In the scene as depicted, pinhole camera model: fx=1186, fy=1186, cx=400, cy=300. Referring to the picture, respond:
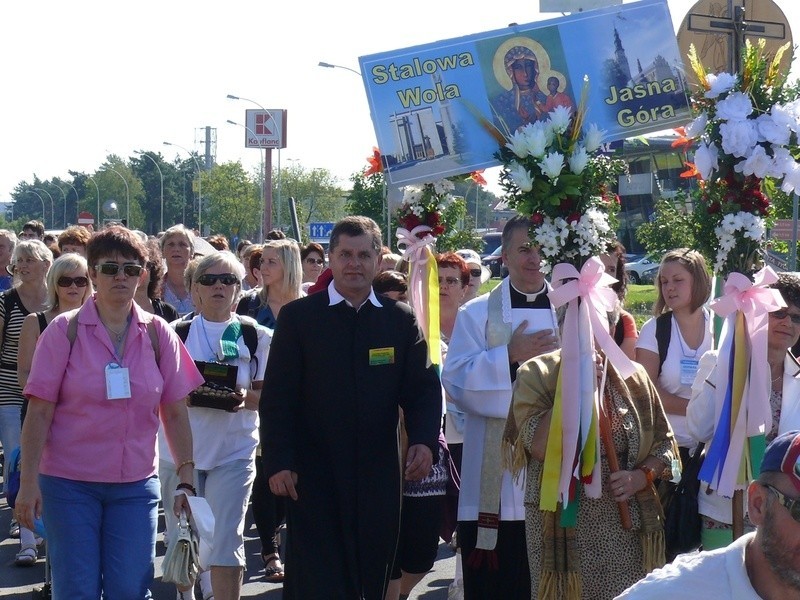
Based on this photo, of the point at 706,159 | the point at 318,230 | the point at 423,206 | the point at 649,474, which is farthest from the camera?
the point at 318,230

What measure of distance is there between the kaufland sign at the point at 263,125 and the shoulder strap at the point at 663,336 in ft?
126

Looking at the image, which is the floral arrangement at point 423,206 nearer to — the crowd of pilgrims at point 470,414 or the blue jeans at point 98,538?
the crowd of pilgrims at point 470,414

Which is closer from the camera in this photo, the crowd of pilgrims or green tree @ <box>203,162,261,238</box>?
the crowd of pilgrims

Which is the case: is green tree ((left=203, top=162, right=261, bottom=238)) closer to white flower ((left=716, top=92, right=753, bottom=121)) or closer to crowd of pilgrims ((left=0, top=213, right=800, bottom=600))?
crowd of pilgrims ((left=0, top=213, right=800, bottom=600))

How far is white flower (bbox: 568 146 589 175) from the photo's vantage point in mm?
5406

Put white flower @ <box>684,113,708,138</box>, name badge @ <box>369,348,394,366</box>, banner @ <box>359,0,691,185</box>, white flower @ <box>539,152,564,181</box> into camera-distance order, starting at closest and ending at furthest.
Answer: white flower @ <box>539,152,564,181</box> < name badge @ <box>369,348,394,366</box> < white flower @ <box>684,113,708,138</box> < banner @ <box>359,0,691,185</box>

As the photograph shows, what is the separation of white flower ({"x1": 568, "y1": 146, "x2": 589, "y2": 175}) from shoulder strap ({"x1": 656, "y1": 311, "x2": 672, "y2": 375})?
1583mm

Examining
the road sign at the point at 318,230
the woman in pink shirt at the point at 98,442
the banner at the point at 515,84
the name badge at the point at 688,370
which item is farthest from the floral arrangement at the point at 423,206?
the road sign at the point at 318,230

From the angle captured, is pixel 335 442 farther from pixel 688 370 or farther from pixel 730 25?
pixel 730 25

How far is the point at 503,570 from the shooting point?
610 cm

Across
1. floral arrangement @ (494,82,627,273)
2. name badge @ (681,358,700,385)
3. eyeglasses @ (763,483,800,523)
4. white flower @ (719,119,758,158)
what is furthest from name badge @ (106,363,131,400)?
eyeglasses @ (763,483,800,523)

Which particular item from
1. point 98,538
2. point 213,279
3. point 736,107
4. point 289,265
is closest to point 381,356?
point 98,538

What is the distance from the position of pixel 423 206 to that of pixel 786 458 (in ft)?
17.0

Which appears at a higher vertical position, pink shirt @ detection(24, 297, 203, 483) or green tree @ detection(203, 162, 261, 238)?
green tree @ detection(203, 162, 261, 238)
